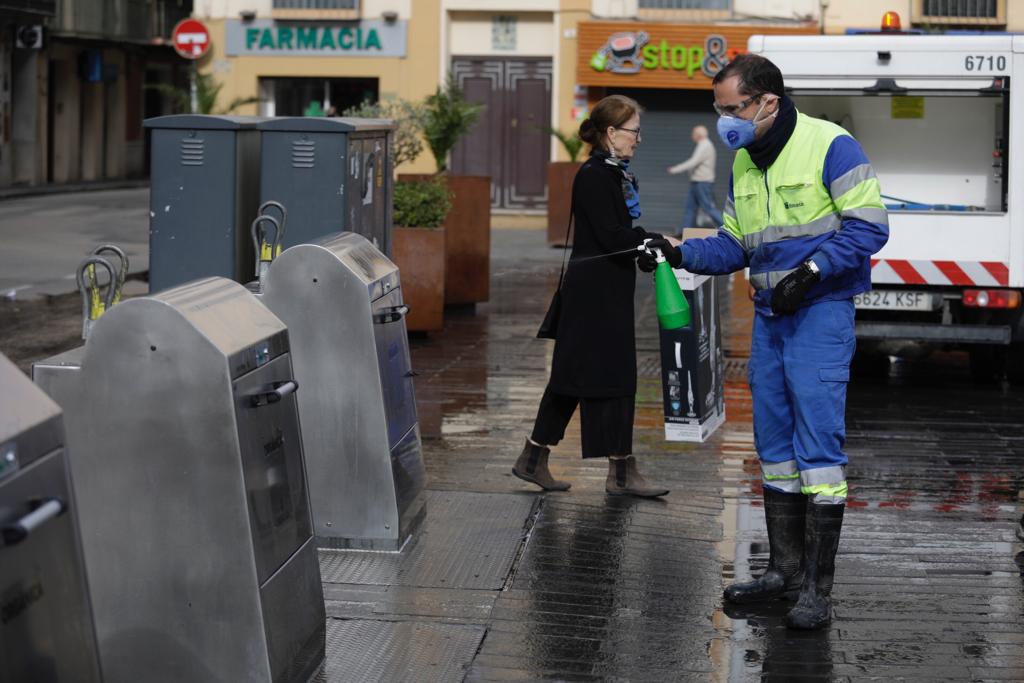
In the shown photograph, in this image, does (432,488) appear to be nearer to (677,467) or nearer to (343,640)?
(677,467)

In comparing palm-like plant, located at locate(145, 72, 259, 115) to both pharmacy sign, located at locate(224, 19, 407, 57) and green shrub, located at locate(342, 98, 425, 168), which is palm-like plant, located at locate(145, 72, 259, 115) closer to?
pharmacy sign, located at locate(224, 19, 407, 57)

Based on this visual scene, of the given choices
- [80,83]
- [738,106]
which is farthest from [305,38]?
[738,106]

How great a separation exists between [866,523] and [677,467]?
1338 millimetres

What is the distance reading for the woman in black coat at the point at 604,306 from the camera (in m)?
7.04

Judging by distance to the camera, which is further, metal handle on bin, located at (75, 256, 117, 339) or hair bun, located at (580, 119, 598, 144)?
hair bun, located at (580, 119, 598, 144)

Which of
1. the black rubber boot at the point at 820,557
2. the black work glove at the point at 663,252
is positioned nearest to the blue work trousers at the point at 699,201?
the black work glove at the point at 663,252

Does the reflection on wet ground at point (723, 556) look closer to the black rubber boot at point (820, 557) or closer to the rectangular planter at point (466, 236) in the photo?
the black rubber boot at point (820, 557)

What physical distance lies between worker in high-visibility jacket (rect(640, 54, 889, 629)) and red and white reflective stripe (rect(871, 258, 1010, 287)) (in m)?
5.12

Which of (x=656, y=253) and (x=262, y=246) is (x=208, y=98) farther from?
(x=656, y=253)

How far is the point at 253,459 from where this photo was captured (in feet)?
14.5

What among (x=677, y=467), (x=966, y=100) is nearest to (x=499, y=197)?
(x=966, y=100)

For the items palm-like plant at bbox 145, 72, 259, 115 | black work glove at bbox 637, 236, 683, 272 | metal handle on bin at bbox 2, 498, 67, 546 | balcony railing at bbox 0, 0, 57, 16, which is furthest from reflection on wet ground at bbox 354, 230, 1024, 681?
balcony railing at bbox 0, 0, 57, 16

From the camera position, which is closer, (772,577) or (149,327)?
(149,327)

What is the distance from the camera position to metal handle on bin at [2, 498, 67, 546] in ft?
9.80
